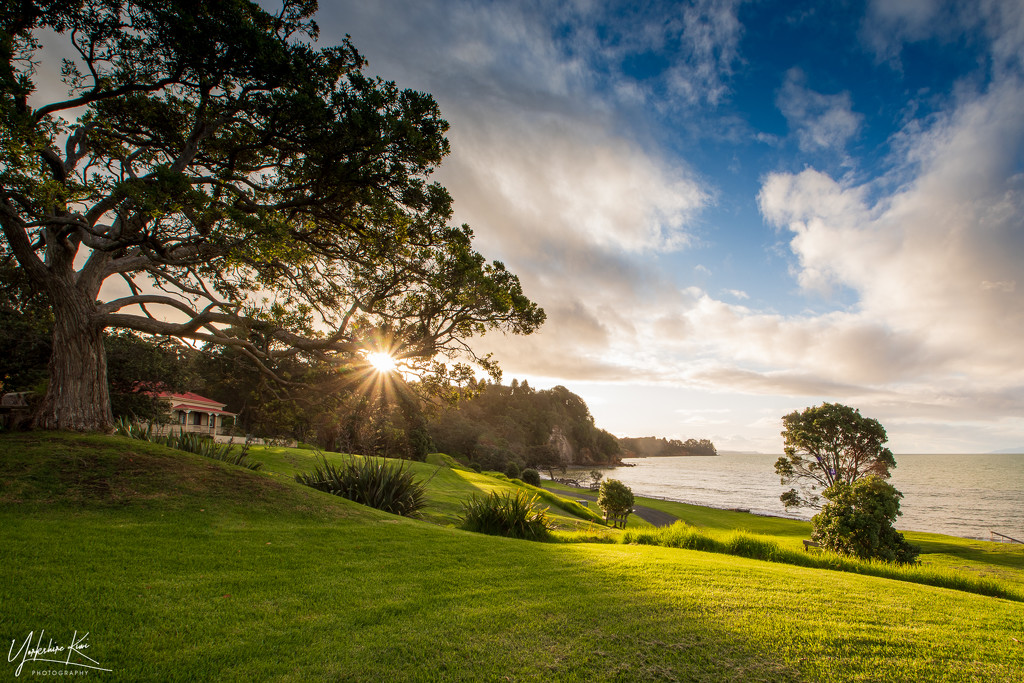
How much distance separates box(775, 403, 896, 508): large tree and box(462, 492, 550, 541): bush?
27.2 meters

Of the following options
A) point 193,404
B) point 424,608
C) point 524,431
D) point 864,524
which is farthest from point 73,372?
point 524,431

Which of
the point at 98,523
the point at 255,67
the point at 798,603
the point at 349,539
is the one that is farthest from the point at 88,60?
the point at 798,603

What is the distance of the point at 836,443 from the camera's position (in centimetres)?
2956

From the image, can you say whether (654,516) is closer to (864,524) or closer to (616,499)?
(616,499)

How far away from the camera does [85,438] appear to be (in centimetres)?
933

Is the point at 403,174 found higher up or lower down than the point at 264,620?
higher up

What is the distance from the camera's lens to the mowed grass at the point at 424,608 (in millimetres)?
3068

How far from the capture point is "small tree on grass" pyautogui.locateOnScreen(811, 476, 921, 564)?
10367 millimetres

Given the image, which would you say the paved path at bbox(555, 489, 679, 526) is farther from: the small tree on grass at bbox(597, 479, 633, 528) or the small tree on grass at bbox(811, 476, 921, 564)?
the small tree on grass at bbox(811, 476, 921, 564)

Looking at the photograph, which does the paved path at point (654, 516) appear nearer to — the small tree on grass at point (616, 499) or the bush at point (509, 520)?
the small tree on grass at point (616, 499)

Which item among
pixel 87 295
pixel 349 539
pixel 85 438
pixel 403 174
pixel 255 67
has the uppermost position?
pixel 255 67

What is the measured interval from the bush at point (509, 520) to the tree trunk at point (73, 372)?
922cm

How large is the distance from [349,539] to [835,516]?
36.9 feet

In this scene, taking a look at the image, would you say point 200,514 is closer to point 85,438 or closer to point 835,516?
point 85,438
